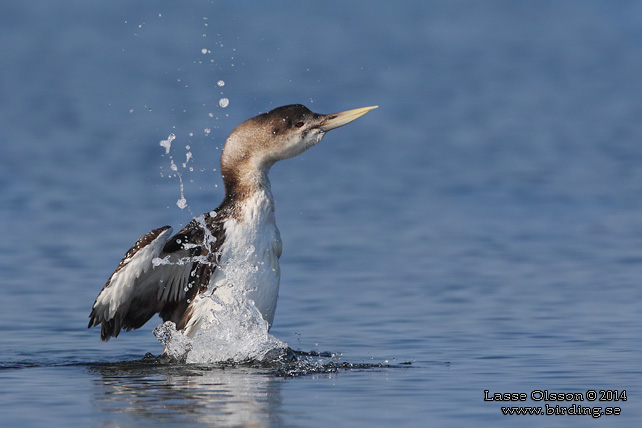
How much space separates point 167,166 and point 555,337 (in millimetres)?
14003

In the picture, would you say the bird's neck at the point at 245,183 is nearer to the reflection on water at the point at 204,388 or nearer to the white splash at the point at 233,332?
the white splash at the point at 233,332

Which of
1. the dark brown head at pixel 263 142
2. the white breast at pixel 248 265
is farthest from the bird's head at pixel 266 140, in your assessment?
the white breast at pixel 248 265

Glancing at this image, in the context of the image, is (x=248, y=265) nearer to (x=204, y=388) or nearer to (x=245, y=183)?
(x=245, y=183)

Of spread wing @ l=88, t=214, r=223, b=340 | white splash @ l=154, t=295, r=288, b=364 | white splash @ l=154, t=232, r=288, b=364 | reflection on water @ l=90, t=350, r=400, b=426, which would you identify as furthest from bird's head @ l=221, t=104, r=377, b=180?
reflection on water @ l=90, t=350, r=400, b=426

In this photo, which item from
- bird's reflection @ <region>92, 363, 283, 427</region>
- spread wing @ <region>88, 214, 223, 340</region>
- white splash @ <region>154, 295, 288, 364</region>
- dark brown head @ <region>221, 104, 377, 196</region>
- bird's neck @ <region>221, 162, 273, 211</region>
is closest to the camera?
bird's reflection @ <region>92, 363, 283, 427</region>

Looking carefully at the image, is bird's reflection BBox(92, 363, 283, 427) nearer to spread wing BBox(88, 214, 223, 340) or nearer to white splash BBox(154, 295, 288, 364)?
white splash BBox(154, 295, 288, 364)

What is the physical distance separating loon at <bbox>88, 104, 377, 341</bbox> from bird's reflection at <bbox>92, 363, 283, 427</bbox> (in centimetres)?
47

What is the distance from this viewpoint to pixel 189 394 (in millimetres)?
6824

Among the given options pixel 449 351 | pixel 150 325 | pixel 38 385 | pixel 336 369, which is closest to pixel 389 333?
pixel 449 351

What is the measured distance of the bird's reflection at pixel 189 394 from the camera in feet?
20.1

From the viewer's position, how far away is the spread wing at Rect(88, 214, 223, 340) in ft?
26.6

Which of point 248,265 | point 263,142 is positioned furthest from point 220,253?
point 263,142

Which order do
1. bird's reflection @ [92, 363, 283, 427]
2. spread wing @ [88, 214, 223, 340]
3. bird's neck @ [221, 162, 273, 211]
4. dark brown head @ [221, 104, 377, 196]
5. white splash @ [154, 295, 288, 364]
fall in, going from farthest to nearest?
dark brown head @ [221, 104, 377, 196], bird's neck @ [221, 162, 273, 211], white splash @ [154, 295, 288, 364], spread wing @ [88, 214, 223, 340], bird's reflection @ [92, 363, 283, 427]

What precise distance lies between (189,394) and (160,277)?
1.78 m
